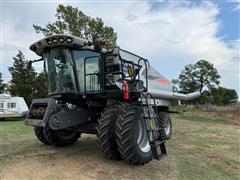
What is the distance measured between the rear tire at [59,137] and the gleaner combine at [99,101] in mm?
997

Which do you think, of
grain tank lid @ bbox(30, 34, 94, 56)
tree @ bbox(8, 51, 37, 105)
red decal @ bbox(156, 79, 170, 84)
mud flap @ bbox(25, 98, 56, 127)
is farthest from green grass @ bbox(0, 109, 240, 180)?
tree @ bbox(8, 51, 37, 105)

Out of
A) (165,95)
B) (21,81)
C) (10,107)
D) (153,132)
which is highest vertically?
(21,81)

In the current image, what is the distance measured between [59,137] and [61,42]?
270 centimetres

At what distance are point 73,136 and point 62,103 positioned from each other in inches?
72.7

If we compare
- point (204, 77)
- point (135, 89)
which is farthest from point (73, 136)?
point (204, 77)

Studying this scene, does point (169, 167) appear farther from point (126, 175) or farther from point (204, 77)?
point (204, 77)

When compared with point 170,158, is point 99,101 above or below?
above

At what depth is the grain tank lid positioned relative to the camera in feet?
21.9

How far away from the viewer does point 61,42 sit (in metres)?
6.69

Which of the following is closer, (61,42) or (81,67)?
(61,42)

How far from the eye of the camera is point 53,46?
6.88m

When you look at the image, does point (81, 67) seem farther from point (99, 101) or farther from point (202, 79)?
point (202, 79)

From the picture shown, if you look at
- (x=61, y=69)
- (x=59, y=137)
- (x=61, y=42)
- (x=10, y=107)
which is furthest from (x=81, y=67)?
(x=10, y=107)

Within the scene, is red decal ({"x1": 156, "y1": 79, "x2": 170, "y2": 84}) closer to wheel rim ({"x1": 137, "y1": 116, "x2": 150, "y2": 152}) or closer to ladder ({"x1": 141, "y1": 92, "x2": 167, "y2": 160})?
ladder ({"x1": 141, "y1": 92, "x2": 167, "y2": 160})
